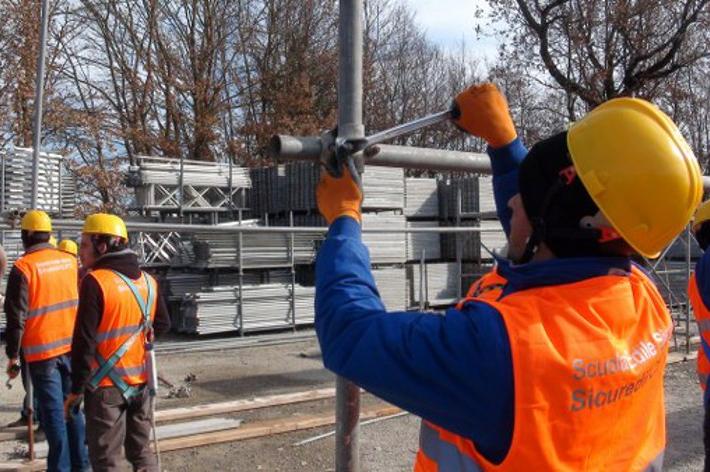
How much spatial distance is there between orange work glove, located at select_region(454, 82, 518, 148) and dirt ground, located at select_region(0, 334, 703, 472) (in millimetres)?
4466

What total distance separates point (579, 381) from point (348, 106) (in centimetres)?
95

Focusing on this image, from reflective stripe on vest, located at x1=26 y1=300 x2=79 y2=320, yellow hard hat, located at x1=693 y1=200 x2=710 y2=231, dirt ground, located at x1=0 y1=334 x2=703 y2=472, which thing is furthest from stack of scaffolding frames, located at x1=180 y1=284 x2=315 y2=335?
yellow hard hat, located at x1=693 y1=200 x2=710 y2=231

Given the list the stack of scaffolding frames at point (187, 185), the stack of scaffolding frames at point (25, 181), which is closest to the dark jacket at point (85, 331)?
the stack of scaffolding frames at point (25, 181)

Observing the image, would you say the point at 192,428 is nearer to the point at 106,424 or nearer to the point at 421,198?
the point at 106,424

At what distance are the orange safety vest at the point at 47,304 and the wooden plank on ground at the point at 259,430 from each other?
135 cm

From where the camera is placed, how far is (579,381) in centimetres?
154

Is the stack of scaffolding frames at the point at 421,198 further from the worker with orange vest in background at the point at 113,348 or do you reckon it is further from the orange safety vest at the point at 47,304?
the worker with orange vest in background at the point at 113,348

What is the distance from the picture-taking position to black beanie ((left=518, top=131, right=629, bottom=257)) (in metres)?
1.68

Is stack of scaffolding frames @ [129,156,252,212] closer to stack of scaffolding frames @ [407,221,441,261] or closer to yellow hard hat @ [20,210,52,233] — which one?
stack of scaffolding frames @ [407,221,441,261]

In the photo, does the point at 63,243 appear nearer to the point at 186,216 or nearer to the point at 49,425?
the point at 49,425

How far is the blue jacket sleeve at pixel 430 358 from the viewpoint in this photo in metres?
1.50

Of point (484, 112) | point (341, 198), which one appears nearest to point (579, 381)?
point (341, 198)

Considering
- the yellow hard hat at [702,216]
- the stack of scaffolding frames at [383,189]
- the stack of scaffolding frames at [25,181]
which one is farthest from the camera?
the stack of scaffolding frames at [383,189]

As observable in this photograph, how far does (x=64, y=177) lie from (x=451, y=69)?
2301cm
